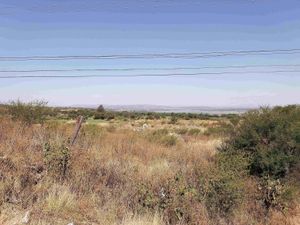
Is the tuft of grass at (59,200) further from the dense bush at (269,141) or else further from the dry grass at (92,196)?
the dense bush at (269,141)

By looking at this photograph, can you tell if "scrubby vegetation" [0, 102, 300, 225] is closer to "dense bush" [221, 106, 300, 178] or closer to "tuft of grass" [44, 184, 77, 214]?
"tuft of grass" [44, 184, 77, 214]

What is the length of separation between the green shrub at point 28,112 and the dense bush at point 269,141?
1228 cm

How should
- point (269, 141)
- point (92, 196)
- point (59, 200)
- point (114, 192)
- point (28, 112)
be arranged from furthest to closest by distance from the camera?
point (28, 112) < point (269, 141) < point (114, 192) < point (92, 196) < point (59, 200)

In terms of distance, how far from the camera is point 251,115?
75.8ft

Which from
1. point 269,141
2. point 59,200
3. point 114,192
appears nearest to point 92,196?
point 114,192

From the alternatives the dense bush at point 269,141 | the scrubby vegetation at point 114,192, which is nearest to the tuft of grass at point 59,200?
the scrubby vegetation at point 114,192

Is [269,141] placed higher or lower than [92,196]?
higher

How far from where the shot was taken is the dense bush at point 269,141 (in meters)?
19.8

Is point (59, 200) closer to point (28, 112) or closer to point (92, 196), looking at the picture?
point (92, 196)

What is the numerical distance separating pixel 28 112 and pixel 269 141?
1541 cm

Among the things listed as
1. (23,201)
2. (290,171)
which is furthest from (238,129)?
(23,201)

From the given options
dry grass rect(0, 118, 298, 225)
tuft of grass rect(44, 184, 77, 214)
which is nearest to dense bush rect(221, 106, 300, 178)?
dry grass rect(0, 118, 298, 225)

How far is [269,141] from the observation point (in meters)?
21.1

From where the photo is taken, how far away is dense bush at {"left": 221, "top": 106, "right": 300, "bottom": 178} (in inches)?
781
